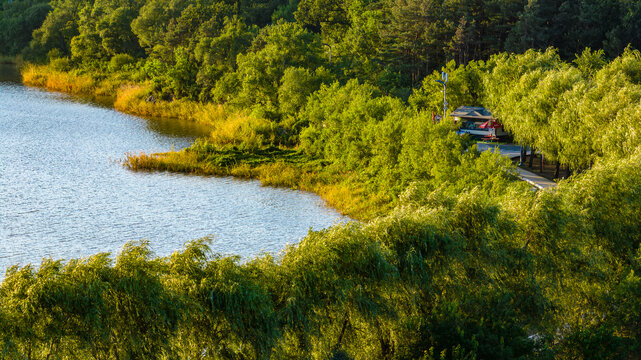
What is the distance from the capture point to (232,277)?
18656mm

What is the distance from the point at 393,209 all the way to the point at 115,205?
67.5 feet

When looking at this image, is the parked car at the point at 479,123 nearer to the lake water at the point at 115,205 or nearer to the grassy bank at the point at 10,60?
the lake water at the point at 115,205

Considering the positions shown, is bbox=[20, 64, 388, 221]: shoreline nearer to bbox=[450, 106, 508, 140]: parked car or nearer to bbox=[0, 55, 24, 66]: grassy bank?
bbox=[450, 106, 508, 140]: parked car

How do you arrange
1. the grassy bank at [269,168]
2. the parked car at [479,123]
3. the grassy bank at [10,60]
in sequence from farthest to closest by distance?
the grassy bank at [10,60]
the parked car at [479,123]
the grassy bank at [269,168]

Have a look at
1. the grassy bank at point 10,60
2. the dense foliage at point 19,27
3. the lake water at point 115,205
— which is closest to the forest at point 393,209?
the lake water at point 115,205

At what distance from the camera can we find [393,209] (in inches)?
1329

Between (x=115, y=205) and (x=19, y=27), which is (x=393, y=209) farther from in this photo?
(x=19, y=27)

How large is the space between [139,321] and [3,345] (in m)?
3.62

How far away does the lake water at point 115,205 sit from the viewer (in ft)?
119

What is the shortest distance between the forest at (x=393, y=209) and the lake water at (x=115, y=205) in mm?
3659

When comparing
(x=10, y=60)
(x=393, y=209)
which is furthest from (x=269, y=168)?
(x=10, y=60)

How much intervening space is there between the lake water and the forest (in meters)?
3.66

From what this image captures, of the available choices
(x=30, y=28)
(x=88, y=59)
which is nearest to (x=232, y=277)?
(x=88, y=59)

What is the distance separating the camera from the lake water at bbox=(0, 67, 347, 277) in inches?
1422
